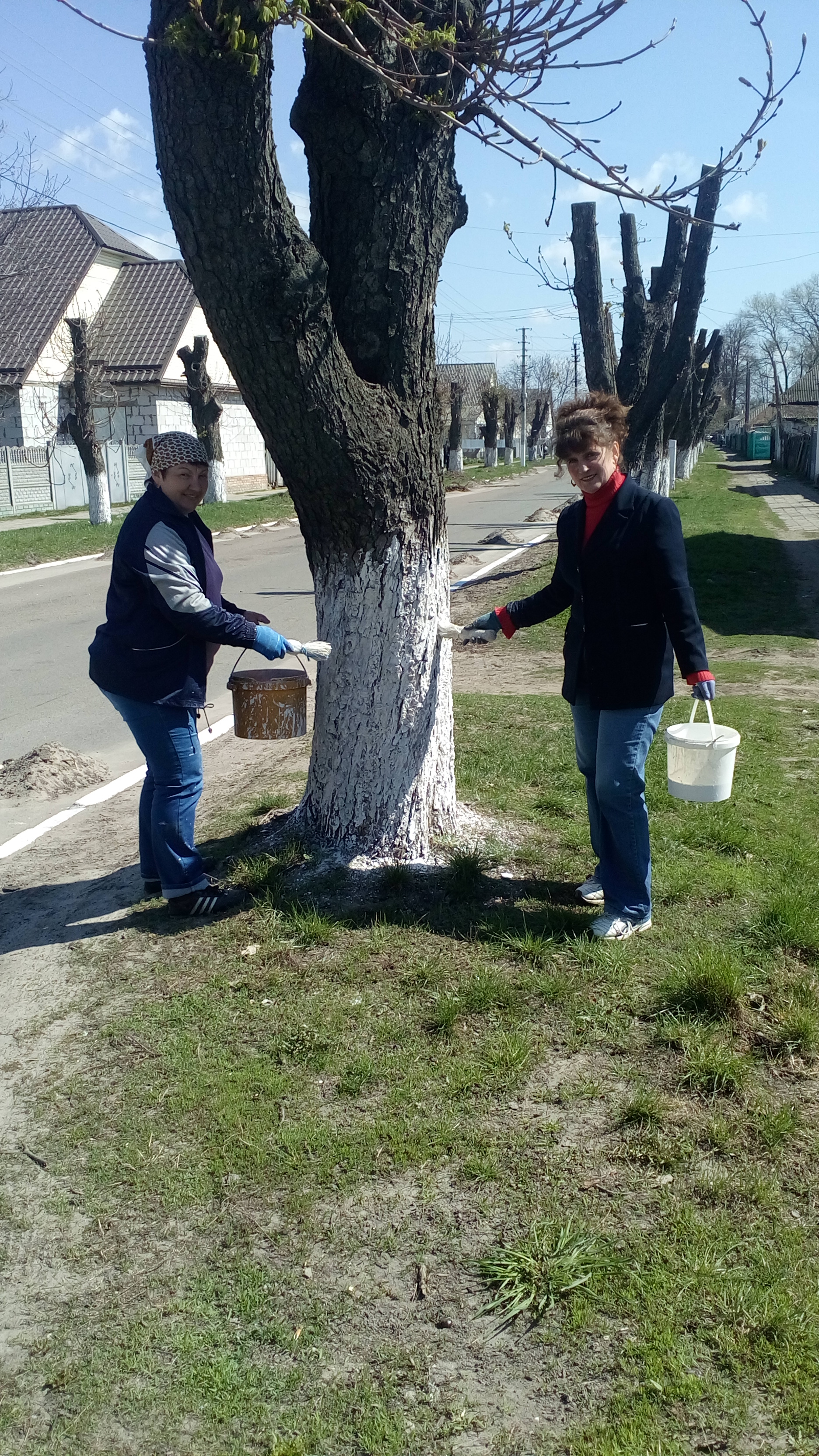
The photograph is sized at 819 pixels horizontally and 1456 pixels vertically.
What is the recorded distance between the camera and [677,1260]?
2512 mm

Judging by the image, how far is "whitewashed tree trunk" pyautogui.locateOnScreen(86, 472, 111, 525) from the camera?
24688mm

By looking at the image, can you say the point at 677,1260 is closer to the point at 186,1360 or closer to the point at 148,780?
the point at 186,1360

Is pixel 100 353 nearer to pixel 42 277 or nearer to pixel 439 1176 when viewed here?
pixel 42 277

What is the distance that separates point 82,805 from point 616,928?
337 cm

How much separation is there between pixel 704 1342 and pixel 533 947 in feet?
5.36

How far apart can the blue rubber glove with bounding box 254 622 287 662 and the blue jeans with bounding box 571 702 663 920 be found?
1086mm

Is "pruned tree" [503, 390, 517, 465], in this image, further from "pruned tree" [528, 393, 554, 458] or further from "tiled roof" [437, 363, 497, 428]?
"pruned tree" [528, 393, 554, 458]

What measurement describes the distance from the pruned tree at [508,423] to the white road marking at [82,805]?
64.8 metres

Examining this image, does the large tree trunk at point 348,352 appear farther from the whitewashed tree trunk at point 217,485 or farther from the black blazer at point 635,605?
the whitewashed tree trunk at point 217,485

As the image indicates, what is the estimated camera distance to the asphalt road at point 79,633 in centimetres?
759

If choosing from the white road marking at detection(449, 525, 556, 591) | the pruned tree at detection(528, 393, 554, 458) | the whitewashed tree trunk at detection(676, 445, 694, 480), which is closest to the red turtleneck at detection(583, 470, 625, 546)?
the white road marking at detection(449, 525, 556, 591)

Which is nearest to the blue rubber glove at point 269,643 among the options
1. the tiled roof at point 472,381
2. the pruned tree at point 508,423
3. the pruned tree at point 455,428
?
the pruned tree at point 455,428

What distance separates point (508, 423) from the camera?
7444cm

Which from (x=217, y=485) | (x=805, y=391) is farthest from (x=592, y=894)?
(x=805, y=391)
